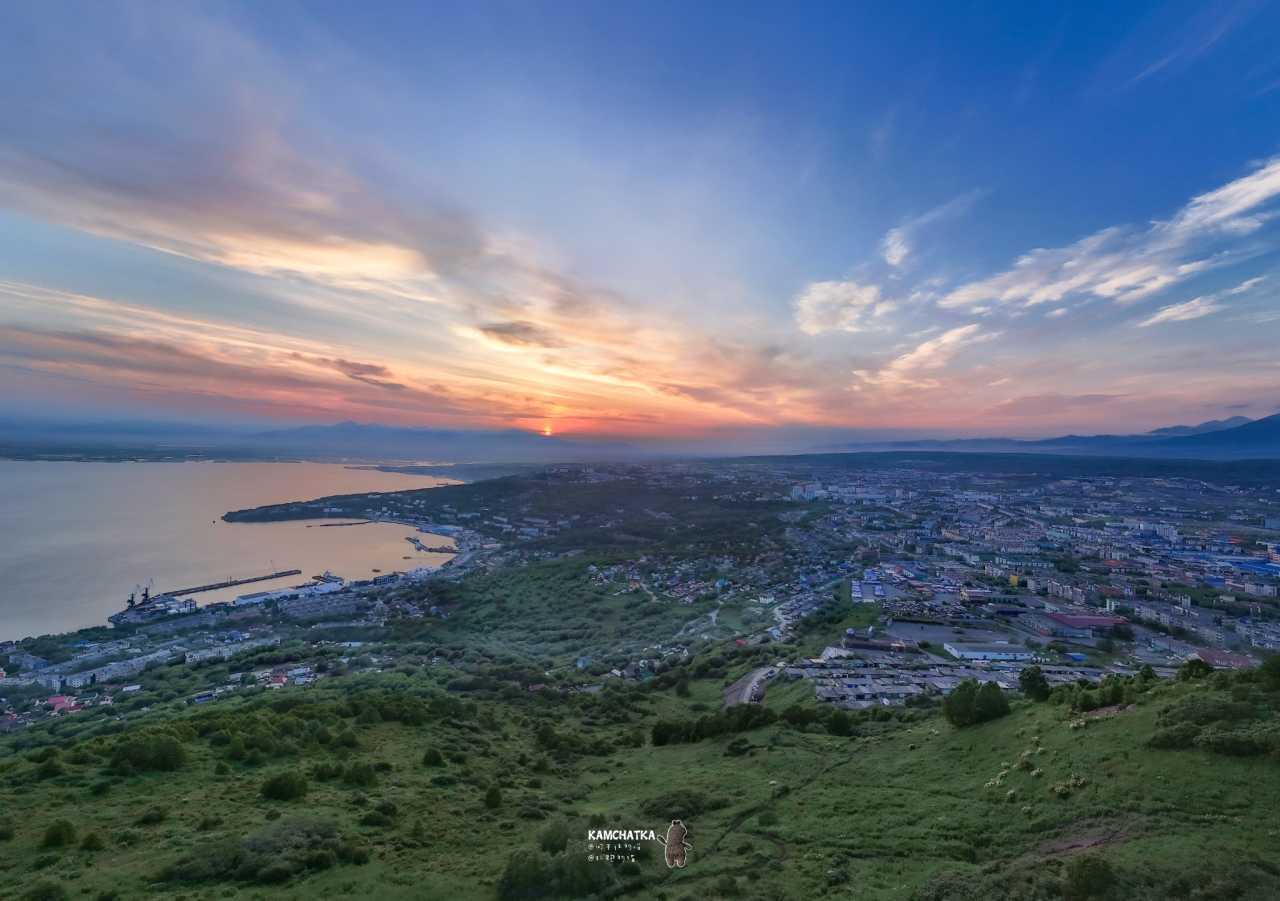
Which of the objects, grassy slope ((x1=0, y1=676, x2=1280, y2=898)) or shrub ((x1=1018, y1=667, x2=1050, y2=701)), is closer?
grassy slope ((x1=0, y1=676, x2=1280, y2=898))

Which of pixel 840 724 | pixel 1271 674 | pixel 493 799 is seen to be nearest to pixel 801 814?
pixel 840 724

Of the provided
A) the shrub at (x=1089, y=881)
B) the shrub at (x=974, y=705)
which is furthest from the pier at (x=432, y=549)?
the shrub at (x=1089, y=881)

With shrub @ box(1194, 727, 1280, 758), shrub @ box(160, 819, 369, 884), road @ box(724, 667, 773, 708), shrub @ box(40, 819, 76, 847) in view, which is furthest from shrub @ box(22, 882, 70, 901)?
road @ box(724, 667, 773, 708)

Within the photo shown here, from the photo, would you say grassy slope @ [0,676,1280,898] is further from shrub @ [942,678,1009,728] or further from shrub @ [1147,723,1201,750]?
shrub @ [942,678,1009,728]

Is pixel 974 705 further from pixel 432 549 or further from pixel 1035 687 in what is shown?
pixel 432 549

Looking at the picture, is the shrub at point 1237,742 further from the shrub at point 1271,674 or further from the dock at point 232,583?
the dock at point 232,583

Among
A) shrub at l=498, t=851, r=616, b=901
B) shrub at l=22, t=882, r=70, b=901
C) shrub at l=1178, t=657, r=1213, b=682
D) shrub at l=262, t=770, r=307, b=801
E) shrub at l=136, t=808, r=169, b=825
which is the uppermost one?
shrub at l=1178, t=657, r=1213, b=682
